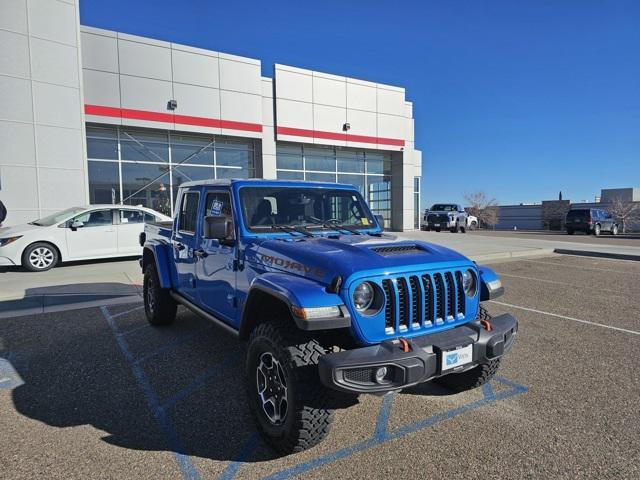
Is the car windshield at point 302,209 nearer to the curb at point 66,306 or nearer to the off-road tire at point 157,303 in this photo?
the off-road tire at point 157,303

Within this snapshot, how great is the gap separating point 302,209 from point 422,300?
1.70 meters

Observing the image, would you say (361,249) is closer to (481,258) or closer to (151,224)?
(151,224)

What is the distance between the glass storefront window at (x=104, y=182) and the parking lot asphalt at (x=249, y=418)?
11450 mm

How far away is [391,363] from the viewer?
246 cm

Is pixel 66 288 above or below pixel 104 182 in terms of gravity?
below

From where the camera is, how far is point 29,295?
727 cm

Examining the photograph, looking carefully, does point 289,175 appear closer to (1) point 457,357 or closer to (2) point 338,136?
(2) point 338,136

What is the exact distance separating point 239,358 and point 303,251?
2.03 metres

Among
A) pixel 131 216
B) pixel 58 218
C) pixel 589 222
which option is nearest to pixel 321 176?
pixel 131 216

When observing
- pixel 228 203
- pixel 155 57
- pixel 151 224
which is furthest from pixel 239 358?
pixel 155 57

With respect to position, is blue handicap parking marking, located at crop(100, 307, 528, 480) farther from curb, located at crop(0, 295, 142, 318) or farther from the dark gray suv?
the dark gray suv

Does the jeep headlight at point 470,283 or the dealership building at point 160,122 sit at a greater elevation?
the dealership building at point 160,122

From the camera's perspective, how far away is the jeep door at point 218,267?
373 centimetres

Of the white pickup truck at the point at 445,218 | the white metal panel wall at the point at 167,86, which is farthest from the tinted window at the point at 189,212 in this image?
the white pickup truck at the point at 445,218
